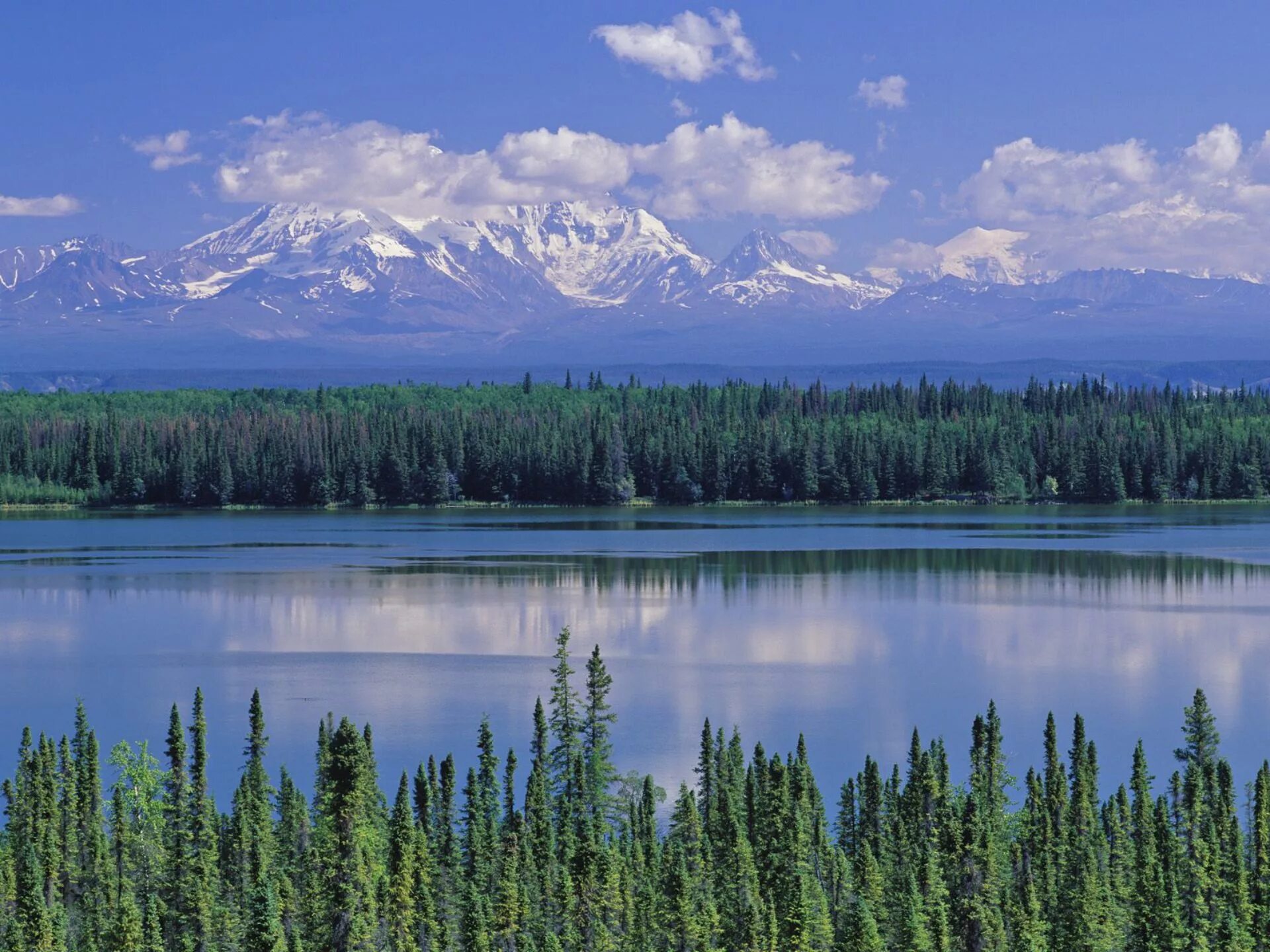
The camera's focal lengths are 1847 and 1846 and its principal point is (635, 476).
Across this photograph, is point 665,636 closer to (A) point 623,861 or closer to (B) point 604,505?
(A) point 623,861

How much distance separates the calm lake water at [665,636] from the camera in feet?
168

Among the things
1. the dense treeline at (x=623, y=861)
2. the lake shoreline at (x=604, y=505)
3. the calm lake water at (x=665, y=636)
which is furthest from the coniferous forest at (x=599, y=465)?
the dense treeline at (x=623, y=861)

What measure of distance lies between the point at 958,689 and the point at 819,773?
1477cm

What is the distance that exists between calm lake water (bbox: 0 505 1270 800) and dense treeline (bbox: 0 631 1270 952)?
8209mm

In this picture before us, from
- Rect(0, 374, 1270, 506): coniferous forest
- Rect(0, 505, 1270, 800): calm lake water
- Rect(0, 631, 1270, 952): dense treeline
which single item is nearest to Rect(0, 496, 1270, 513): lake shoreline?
Rect(0, 374, 1270, 506): coniferous forest

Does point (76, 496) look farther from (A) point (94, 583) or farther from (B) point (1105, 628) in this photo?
(B) point (1105, 628)

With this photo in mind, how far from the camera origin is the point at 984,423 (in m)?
192

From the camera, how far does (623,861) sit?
30.9m

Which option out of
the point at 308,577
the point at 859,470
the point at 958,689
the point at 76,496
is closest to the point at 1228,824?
the point at 958,689

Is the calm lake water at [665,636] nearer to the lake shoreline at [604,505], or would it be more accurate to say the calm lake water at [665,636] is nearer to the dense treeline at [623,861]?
the dense treeline at [623,861]

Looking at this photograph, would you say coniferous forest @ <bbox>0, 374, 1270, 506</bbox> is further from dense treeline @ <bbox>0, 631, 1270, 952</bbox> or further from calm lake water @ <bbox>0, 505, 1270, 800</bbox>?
dense treeline @ <bbox>0, 631, 1270, 952</bbox>

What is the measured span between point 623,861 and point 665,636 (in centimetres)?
4009

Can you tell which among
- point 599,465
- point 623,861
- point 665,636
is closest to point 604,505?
point 599,465

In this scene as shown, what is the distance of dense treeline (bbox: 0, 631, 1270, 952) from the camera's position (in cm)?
2798
